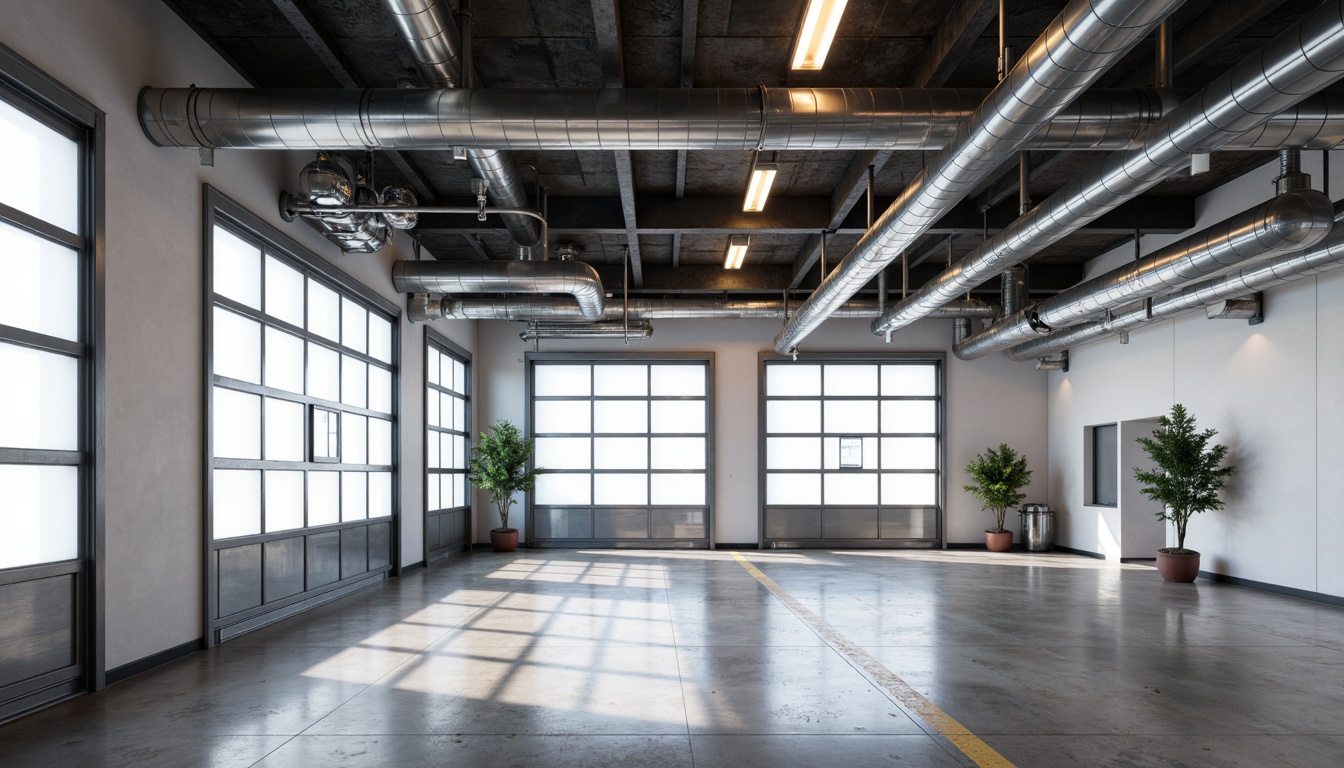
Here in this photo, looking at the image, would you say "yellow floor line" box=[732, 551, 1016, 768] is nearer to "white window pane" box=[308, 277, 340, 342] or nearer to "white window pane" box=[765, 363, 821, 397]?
"white window pane" box=[308, 277, 340, 342]

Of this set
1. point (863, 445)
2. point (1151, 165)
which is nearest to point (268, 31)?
point (1151, 165)

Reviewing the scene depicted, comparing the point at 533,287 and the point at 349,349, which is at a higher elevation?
the point at 533,287

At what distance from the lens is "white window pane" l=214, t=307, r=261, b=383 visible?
24.3 ft

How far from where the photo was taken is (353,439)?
10.5 meters

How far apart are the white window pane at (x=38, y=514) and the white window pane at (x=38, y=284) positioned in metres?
0.85

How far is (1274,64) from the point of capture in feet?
16.2

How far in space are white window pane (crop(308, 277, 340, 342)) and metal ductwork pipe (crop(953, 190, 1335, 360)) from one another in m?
9.03

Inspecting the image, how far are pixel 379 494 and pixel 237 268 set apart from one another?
176 inches

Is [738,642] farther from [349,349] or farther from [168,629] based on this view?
[349,349]

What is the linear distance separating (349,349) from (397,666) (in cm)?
505

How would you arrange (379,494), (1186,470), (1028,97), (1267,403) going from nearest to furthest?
(1028,97) < (1267,403) < (1186,470) < (379,494)

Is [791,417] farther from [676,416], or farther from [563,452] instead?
[563,452]

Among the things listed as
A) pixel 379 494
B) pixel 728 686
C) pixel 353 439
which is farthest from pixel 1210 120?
pixel 379 494

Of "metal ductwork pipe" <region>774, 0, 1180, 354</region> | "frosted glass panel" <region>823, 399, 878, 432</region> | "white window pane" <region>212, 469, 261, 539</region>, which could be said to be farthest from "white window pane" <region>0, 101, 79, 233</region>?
"frosted glass panel" <region>823, 399, 878, 432</region>
